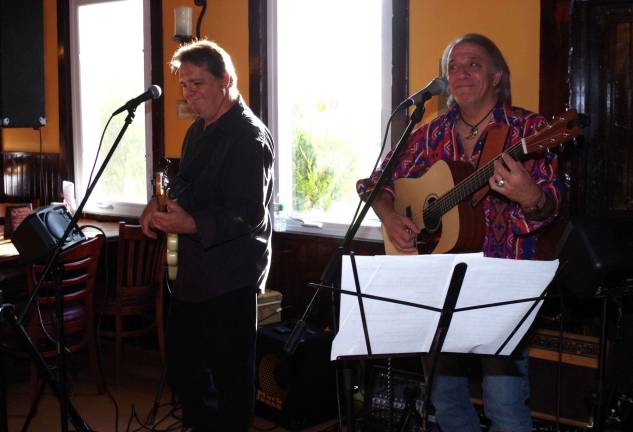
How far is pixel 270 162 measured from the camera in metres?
2.67

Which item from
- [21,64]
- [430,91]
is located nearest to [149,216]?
[430,91]

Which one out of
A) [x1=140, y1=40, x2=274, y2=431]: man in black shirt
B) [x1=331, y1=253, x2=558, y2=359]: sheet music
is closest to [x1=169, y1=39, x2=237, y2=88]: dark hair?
[x1=140, y1=40, x2=274, y2=431]: man in black shirt

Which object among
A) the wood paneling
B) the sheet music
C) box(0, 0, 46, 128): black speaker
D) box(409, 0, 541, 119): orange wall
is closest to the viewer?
the sheet music

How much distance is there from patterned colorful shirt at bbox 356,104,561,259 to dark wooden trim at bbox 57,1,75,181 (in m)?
3.40

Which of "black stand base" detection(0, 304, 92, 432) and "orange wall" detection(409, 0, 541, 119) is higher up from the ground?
"orange wall" detection(409, 0, 541, 119)

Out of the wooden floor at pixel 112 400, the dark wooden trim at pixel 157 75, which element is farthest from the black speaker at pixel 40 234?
the dark wooden trim at pixel 157 75

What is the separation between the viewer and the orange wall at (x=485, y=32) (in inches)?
124

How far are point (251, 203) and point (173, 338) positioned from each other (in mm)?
617

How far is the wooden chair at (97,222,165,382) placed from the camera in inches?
161

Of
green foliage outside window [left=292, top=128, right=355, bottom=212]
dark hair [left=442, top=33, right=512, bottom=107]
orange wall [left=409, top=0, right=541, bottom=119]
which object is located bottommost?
green foliage outside window [left=292, top=128, right=355, bottom=212]

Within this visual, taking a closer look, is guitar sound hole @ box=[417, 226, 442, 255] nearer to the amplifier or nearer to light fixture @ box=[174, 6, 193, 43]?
the amplifier

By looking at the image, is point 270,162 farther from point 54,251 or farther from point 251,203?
point 54,251

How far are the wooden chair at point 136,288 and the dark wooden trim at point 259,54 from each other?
100 centimetres

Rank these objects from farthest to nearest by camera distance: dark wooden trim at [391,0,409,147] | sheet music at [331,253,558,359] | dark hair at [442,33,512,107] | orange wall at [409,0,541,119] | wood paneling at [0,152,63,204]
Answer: wood paneling at [0,152,63,204] < dark wooden trim at [391,0,409,147] < orange wall at [409,0,541,119] < dark hair at [442,33,512,107] < sheet music at [331,253,558,359]
